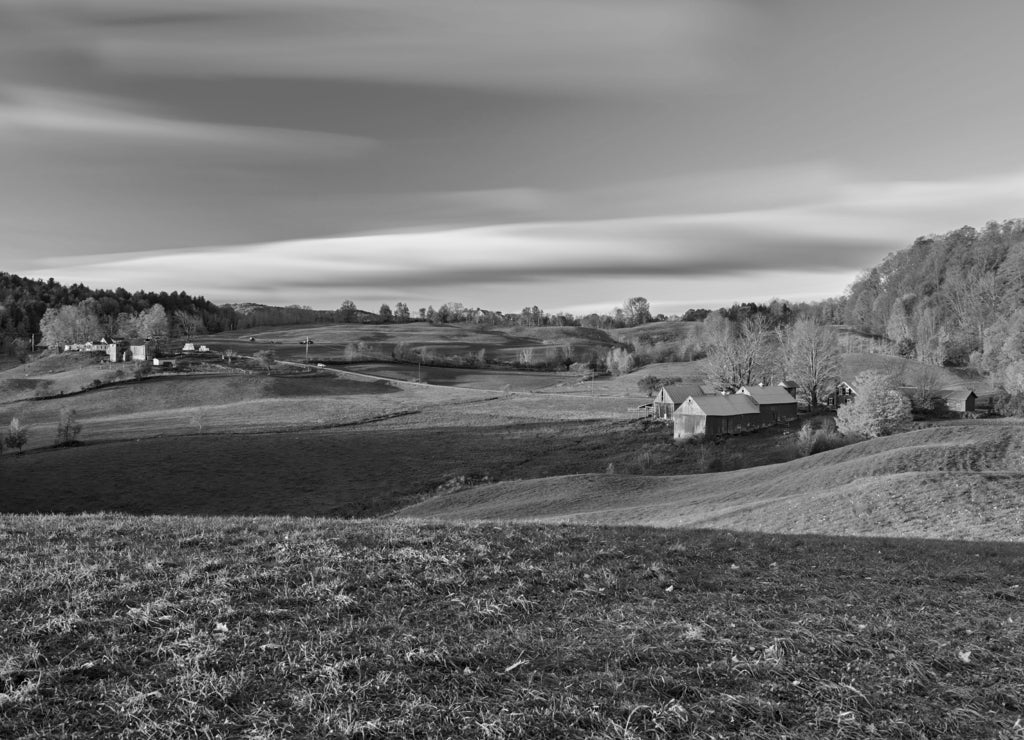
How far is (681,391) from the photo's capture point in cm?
8344

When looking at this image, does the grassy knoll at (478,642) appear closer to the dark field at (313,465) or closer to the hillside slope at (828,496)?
the hillside slope at (828,496)

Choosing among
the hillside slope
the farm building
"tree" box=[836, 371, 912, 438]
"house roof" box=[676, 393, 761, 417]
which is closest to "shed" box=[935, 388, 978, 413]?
the farm building

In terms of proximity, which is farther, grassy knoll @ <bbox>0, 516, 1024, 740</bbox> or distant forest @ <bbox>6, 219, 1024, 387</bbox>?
distant forest @ <bbox>6, 219, 1024, 387</bbox>

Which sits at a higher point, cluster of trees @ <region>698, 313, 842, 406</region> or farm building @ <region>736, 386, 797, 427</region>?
cluster of trees @ <region>698, 313, 842, 406</region>

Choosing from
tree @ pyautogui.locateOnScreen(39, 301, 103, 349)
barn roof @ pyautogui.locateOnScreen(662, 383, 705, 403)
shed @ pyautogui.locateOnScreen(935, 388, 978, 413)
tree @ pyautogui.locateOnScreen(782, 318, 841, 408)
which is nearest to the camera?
barn roof @ pyautogui.locateOnScreen(662, 383, 705, 403)

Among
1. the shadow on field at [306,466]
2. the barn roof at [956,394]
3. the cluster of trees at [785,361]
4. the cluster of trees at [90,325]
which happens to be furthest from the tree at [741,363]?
the cluster of trees at [90,325]

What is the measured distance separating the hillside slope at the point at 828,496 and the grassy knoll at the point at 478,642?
13.4 metres

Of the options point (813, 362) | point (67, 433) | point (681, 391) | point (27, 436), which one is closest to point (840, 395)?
point (813, 362)

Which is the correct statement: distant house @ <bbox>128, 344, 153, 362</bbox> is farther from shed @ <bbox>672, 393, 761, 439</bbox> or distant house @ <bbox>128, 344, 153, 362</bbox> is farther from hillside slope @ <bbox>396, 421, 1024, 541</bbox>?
shed @ <bbox>672, 393, 761, 439</bbox>

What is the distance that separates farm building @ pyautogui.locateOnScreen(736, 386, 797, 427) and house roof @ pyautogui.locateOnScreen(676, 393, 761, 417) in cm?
219

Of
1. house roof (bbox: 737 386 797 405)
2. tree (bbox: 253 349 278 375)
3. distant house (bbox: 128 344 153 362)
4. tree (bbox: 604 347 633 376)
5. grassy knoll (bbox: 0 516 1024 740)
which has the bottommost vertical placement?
house roof (bbox: 737 386 797 405)

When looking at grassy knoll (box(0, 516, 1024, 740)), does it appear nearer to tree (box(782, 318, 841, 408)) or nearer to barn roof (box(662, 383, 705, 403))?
barn roof (box(662, 383, 705, 403))

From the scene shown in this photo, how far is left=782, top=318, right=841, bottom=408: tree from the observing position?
9056 centimetres

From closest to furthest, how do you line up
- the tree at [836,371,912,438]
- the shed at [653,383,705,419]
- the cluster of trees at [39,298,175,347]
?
the tree at [836,371,912,438] → the shed at [653,383,705,419] → the cluster of trees at [39,298,175,347]
